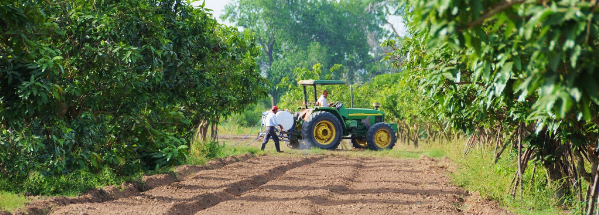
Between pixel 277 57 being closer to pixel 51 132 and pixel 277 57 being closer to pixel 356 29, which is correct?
pixel 356 29

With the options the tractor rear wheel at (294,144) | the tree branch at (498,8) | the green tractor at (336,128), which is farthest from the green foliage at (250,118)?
the tree branch at (498,8)

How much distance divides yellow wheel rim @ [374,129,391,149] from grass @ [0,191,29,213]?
39.3ft

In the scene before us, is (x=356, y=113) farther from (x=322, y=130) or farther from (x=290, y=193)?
(x=290, y=193)

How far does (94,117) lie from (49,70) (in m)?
2.20

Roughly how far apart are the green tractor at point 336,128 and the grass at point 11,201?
398 inches

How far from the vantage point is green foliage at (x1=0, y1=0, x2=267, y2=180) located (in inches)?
236

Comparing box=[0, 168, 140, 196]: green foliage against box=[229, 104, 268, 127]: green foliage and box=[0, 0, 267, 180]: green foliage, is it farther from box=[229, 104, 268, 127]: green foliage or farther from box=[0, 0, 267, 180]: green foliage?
box=[229, 104, 268, 127]: green foliage

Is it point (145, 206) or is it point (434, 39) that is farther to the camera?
point (145, 206)

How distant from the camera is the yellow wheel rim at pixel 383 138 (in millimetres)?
17469

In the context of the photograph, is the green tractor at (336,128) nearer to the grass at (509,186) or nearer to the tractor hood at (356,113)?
the tractor hood at (356,113)

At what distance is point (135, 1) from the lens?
812cm

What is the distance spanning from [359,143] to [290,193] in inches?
425

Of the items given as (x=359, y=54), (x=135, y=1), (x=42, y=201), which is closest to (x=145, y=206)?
(x=42, y=201)

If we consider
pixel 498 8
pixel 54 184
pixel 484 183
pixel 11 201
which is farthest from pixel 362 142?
pixel 498 8
